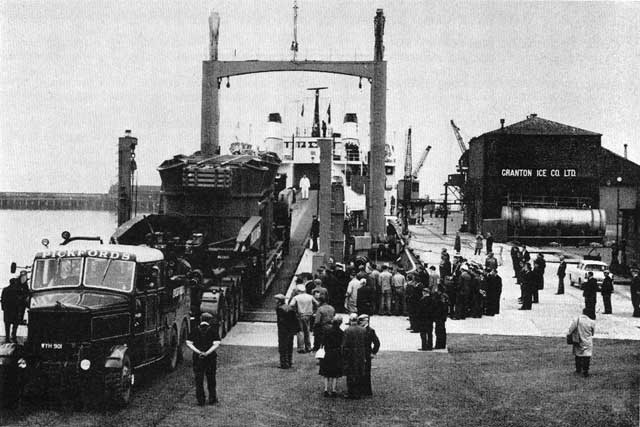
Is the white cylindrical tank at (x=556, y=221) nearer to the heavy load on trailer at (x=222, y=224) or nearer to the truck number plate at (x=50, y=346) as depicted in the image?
the heavy load on trailer at (x=222, y=224)

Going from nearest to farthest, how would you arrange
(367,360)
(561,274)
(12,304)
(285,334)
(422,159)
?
(367,360) < (285,334) < (12,304) < (561,274) < (422,159)

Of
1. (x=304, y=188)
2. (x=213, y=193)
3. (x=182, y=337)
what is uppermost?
(x=304, y=188)

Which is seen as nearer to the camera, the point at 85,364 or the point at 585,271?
the point at 85,364

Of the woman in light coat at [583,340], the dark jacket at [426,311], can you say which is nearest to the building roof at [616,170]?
the dark jacket at [426,311]

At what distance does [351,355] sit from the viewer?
34.9ft

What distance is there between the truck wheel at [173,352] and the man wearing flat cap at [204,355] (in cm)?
200

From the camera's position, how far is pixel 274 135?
151ft

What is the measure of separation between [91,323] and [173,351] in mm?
2827

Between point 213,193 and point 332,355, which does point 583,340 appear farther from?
point 213,193

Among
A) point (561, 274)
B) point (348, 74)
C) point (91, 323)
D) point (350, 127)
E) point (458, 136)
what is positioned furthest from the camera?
point (458, 136)

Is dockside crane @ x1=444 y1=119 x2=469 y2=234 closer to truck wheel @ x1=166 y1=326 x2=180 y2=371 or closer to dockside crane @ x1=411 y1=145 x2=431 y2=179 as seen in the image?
dockside crane @ x1=411 y1=145 x2=431 y2=179

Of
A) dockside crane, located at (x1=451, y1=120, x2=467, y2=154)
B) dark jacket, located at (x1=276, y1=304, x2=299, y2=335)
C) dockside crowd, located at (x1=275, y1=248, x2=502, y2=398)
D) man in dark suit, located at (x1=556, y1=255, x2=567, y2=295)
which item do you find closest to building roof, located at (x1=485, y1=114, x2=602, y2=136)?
man in dark suit, located at (x1=556, y1=255, x2=567, y2=295)

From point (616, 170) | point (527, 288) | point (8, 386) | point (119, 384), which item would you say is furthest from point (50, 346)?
point (616, 170)

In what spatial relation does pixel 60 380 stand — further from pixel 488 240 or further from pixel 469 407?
pixel 488 240
